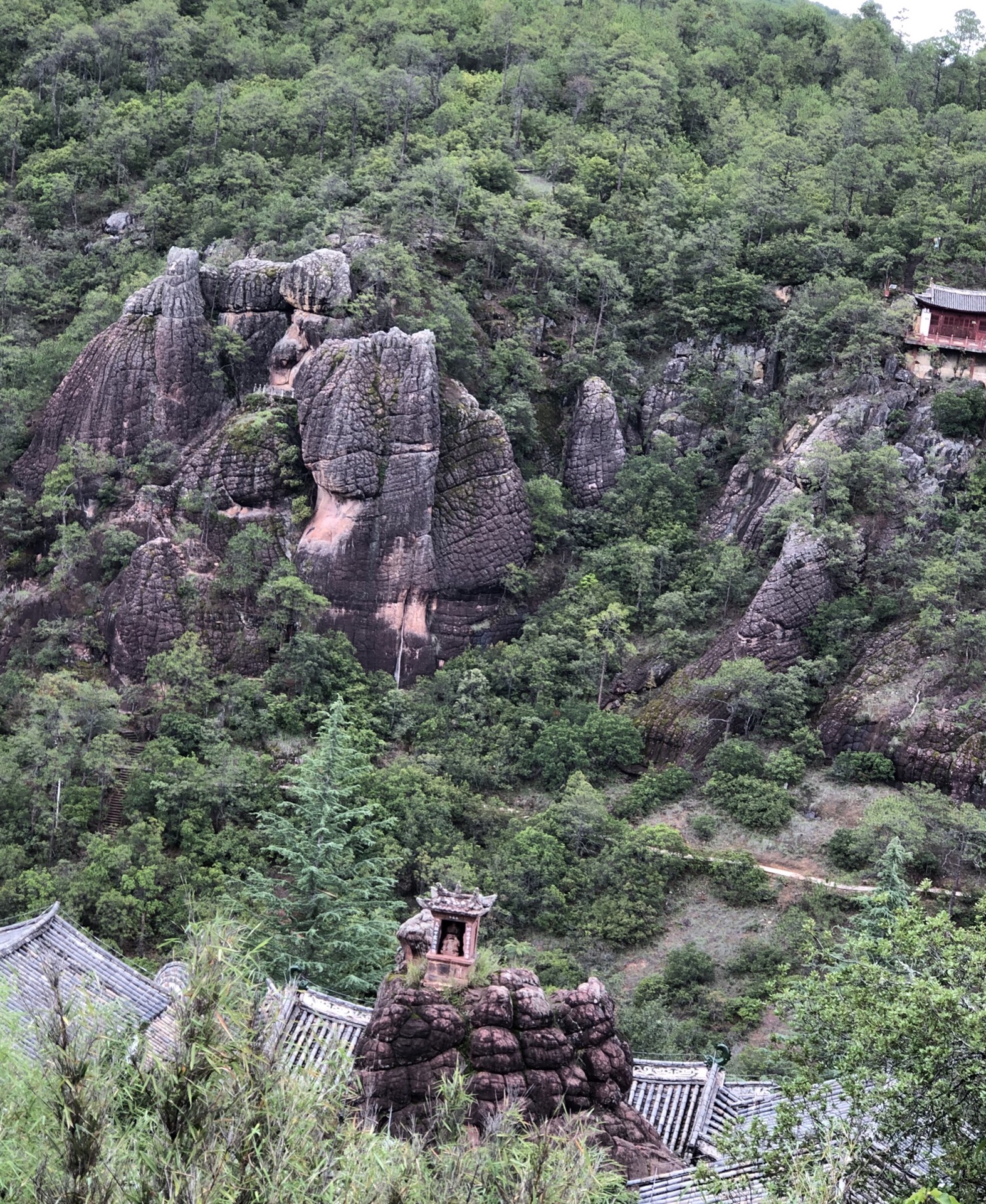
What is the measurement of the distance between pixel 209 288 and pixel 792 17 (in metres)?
39.1

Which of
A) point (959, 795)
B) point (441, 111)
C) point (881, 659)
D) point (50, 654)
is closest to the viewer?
point (959, 795)

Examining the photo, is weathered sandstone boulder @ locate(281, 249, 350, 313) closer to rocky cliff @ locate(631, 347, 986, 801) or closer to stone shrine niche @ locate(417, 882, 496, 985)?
rocky cliff @ locate(631, 347, 986, 801)

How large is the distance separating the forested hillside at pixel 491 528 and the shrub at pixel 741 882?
8cm

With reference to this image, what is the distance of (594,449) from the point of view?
55.1 metres

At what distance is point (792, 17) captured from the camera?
81.6 metres

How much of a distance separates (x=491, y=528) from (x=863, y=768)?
1348cm

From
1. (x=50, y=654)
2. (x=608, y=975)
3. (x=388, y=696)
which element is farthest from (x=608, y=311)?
(x=608, y=975)

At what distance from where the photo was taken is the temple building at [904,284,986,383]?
5231 centimetres

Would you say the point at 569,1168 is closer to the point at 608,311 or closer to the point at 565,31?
the point at 608,311

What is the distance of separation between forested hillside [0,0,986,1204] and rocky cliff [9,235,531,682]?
0.42ft

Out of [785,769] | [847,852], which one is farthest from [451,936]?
[785,769]

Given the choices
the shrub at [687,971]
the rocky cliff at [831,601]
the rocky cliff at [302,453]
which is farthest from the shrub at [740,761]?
the rocky cliff at [302,453]

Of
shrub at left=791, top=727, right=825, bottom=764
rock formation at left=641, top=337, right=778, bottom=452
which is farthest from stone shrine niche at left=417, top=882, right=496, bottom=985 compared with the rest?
rock formation at left=641, top=337, right=778, bottom=452

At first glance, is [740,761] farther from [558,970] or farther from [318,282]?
[318,282]
